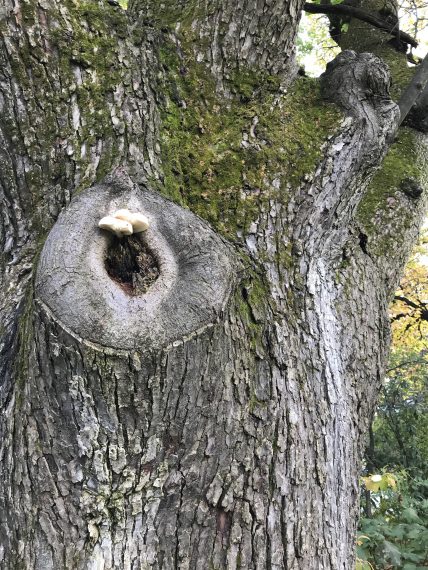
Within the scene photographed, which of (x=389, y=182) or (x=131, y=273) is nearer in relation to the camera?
(x=131, y=273)

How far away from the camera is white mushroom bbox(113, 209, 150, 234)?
1352mm

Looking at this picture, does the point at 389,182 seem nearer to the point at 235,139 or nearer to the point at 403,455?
the point at 235,139

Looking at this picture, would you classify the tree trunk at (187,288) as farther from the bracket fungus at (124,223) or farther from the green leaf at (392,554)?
the green leaf at (392,554)

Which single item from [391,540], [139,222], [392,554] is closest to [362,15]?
[139,222]

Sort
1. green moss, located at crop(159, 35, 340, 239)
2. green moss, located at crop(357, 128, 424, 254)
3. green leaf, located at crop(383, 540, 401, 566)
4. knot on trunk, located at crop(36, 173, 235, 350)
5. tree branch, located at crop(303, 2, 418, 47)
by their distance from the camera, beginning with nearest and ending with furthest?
knot on trunk, located at crop(36, 173, 235, 350)
green moss, located at crop(159, 35, 340, 239)
green moss, located at crop(357, 128, 424, 254)
green leaf, located at crop(383, 540, 401, 566)
tree branch, located at crop(303, 2, 418, 47)

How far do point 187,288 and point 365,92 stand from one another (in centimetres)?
129

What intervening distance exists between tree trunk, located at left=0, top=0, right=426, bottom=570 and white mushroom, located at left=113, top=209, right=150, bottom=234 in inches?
1.8

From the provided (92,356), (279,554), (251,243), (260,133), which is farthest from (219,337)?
(260,133)

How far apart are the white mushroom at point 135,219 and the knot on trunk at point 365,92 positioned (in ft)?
3.67

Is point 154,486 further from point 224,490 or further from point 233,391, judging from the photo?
point 233,391

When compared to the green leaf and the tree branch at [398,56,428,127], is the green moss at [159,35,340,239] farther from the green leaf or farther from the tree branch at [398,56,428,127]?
the green leaf

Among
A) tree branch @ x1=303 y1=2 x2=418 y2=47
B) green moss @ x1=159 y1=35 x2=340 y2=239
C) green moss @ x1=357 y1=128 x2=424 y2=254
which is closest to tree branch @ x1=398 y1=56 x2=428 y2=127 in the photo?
green moss @ x1=357 y1=128 x2=424 y2=254

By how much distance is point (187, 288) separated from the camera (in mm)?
1362

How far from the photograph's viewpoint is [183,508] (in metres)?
1.41
